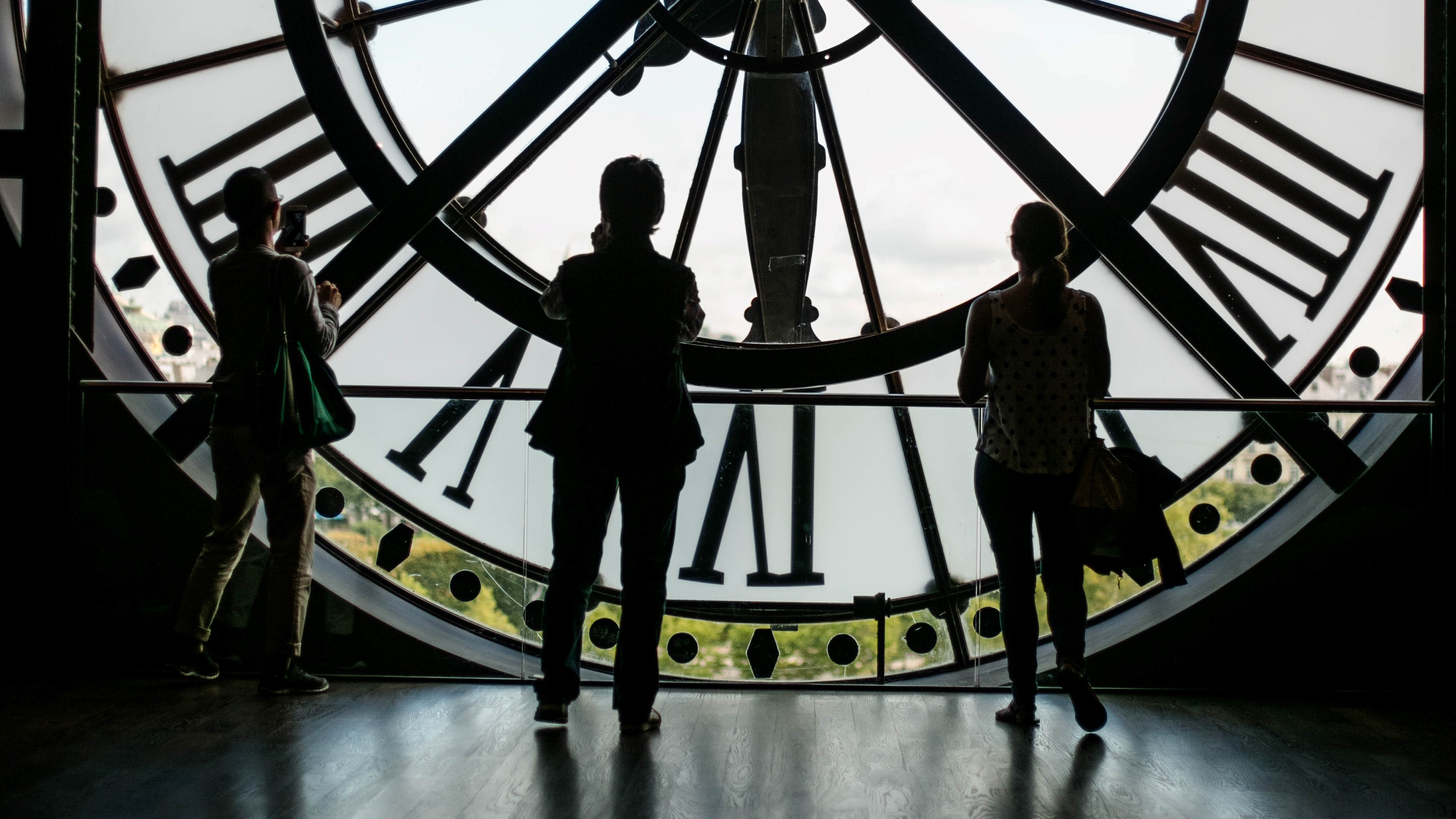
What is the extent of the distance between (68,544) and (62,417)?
267mm

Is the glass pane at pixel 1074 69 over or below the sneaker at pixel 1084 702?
over

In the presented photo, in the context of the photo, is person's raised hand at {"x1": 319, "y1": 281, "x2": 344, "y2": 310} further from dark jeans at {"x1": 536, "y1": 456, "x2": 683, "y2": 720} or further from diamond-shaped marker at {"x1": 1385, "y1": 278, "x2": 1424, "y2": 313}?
diamond-shaped marker at {"x1": 1385, "y1": 278, "x2": 1424, "y2": 313}

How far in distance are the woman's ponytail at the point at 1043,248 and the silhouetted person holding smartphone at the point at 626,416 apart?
0.54 m

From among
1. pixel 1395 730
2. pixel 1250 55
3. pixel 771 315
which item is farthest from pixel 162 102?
pixel 1395 730

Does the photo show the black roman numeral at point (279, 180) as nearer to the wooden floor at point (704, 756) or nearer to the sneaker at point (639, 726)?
the wooden floor at point (704, 756)

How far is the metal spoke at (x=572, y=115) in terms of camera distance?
8.34 feet

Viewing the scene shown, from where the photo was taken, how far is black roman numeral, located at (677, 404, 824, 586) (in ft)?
6.62

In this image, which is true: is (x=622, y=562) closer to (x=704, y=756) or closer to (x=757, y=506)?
(x=704, y=756)

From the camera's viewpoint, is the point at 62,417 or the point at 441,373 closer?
the point at 62,417

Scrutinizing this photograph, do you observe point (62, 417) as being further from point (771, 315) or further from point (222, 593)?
point (771, 315)

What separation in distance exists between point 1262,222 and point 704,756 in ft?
6.77

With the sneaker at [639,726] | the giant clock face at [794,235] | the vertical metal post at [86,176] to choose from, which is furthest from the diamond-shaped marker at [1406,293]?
the vertical metal post at [86,176]

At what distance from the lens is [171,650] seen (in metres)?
A: 2.00

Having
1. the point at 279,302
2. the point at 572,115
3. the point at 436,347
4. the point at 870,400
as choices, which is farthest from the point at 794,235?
the point at 279,302
